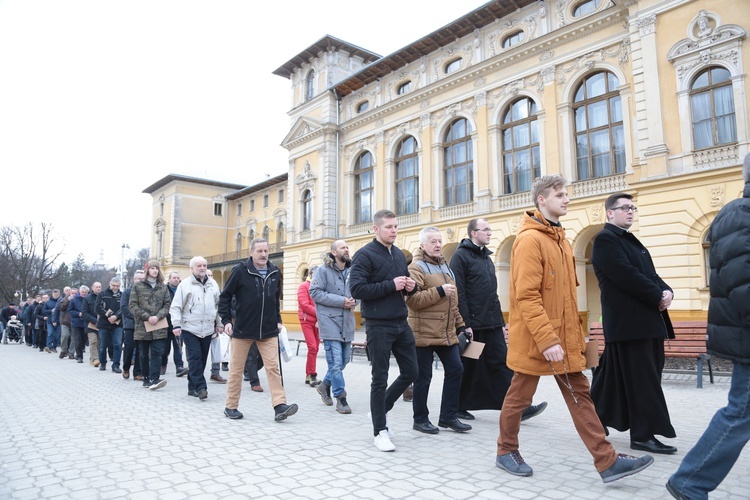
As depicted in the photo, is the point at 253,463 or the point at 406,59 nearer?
the point at 253,463

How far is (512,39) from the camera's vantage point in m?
22.2

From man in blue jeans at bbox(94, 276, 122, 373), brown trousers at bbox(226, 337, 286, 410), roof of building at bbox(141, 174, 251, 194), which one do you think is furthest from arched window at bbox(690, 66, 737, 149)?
roof of building at bbox(141, 174, 251, 194)

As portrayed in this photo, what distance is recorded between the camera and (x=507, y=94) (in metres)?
22.0

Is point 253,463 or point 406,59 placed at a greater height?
point 406,59

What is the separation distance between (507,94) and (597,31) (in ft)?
13.5

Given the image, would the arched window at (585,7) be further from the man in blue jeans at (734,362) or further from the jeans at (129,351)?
the man in blue jeans at (734,362)

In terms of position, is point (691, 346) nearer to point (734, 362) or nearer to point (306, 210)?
point (734, 362)

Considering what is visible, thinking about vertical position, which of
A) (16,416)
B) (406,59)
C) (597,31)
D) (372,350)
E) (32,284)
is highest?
(406,59)

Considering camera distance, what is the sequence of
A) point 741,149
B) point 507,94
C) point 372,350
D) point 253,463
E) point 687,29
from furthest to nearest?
point 507,94 < point 687,29 < point 741,149 < point 372,350 < point 253,463

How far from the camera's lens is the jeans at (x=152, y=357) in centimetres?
852

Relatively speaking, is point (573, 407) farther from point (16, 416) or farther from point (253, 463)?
point (16, 416)

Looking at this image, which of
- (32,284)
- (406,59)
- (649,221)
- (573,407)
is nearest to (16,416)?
(573,407)

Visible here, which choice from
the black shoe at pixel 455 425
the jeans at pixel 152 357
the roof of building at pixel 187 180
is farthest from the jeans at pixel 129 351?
the roof of building at pixel 187 180

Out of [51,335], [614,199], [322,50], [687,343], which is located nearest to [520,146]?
[687,343]
